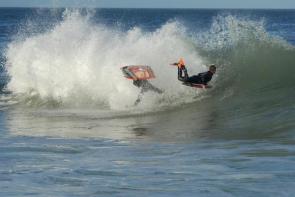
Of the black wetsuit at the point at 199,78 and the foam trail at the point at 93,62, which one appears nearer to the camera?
the black wetsuit at the point at 199,78

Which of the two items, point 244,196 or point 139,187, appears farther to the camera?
point 139,187

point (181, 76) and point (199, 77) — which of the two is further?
point (199, 77)

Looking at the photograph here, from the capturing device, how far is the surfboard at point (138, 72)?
57.9 ft

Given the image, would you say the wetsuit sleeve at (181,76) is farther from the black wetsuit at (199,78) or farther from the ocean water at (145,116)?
the ocean water at (145,116)

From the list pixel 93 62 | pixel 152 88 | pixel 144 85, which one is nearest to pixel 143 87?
pixel 144 85

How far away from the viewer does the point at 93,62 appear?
2056cm

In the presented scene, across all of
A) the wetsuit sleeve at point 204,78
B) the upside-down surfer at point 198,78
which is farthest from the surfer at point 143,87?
the wetsuit sleeve at point 204,78

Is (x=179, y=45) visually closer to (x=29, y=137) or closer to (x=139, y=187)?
(x=29, y=137)

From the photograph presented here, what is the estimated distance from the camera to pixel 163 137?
13539 millimetres

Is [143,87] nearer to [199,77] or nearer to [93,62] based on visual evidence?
[199,77]

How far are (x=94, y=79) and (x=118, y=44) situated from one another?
1.41m

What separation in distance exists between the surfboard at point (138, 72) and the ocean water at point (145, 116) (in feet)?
1.70

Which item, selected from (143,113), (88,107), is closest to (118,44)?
(88,107)

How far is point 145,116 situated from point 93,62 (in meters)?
4.37
